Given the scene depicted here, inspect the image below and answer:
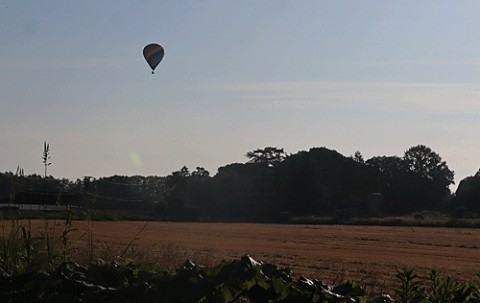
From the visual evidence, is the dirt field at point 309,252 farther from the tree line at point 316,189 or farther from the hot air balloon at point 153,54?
the tree line at point 316,189

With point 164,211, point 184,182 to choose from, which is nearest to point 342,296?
point 164,211

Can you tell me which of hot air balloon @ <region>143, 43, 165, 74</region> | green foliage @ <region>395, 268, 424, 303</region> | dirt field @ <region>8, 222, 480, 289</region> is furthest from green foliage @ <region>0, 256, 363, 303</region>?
hot air balloon @ <region>143, 43, 165, 74</region>

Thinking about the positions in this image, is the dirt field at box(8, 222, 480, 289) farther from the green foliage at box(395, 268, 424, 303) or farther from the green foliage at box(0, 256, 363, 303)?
the green foliage at box(395, 268, 424, 303)

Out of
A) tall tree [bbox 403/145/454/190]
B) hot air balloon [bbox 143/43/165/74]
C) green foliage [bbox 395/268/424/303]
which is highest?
tall tree [bbox 403/145/454/190]

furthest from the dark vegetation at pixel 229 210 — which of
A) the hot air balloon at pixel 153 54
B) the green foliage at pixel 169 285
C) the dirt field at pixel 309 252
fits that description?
the hot air balloon at pixel 153 54

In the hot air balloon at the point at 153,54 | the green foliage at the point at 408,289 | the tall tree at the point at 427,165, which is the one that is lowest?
the green foliage at the point at 408,289

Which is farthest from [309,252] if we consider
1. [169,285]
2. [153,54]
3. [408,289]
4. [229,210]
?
[229,210]
